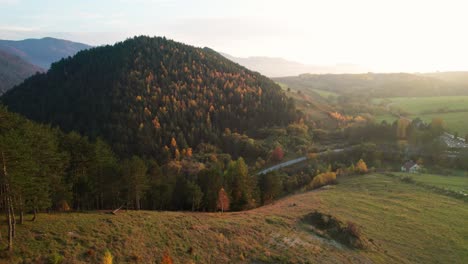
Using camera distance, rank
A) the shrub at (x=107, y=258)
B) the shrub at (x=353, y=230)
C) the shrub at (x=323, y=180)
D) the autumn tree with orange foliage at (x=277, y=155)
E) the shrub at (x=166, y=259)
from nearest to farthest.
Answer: the shrub at (x=107, y=258), the shrub at (x=166, y=259), the shrub at (x=353, y=230), the shrub at (x=323, y=180), the autumn tree with orange foliage at (x=277, y=155)

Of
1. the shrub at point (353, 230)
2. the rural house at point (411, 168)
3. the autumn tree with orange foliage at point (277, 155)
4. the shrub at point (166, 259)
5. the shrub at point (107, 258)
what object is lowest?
the autumn tree with orange foliage at point (277, 155)

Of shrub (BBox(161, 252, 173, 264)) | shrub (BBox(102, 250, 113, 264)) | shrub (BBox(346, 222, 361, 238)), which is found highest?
shrub (BBox(102, 250, 113, 264))

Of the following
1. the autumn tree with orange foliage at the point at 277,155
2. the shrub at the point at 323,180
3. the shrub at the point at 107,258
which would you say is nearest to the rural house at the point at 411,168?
the shrub at the point at 323,180

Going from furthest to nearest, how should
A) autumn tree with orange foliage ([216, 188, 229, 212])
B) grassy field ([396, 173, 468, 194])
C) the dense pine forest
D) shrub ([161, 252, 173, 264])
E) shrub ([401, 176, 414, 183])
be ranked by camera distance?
shrub ([401, 176, 414, 183]) → grassy field ([396, 173, 468, 194]) → autumn tree with orange foliage ([216, 188, 229, 212]) → the dense pine forest → shrub ([161, 252, 173, 264])

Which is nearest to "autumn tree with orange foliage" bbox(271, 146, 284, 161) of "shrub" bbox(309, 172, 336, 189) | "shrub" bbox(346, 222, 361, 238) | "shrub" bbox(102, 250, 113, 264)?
"shrub" bbox(309, 172, 336, 189)

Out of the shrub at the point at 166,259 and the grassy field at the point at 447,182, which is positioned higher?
the shrub at the point at 166,259

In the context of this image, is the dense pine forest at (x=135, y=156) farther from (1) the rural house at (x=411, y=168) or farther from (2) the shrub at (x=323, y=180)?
(1) the rural house at (x=411, y=168)

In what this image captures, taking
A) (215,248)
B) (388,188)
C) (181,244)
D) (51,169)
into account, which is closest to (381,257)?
(215,248)

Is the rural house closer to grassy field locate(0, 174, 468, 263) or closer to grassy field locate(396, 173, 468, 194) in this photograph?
grassy field locate(396, 173, 468, 194)

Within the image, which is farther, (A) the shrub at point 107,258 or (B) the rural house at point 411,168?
(B) the rural house at point 411,168
